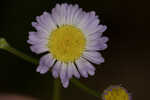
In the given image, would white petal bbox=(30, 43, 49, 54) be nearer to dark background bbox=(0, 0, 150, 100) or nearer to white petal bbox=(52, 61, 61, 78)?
white petal bbox=(52, 61, 61, 78)

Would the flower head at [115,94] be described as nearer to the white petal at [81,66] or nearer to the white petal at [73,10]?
the white petal at [81,66]

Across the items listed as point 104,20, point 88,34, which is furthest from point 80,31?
point 104,20

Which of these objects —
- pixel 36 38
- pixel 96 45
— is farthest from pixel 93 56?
pixel 36 38

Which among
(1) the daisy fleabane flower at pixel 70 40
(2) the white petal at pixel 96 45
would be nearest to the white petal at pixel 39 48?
(1) the daisy fleabane flower at pixel 70 40

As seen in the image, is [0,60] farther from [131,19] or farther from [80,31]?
[131,19]

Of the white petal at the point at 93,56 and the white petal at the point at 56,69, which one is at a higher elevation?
the white petal at the point at 93,56

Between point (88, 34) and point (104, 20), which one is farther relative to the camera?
point (104, 20)

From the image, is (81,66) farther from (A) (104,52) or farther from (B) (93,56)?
(A) (104,52)
